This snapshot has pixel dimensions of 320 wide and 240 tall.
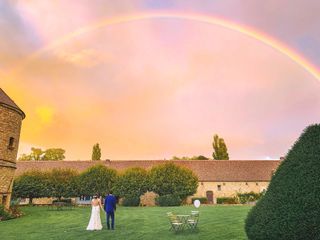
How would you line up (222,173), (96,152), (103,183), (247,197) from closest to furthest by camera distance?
(103,183) < (247,197) < (222,173) < (96,152)

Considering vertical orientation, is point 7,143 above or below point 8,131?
below

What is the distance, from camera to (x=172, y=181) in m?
42.3

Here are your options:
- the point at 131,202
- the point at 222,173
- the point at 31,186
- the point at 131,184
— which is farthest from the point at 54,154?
the point at 222,173

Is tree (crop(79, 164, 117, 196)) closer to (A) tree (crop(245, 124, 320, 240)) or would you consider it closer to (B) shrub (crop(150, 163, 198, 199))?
(B) shrub (crop(150, 163, 198, 199))

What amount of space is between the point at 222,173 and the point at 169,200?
50.9 feet

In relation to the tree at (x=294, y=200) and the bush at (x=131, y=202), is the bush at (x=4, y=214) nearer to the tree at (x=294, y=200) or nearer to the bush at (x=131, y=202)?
the tree at (x=294, y=200)

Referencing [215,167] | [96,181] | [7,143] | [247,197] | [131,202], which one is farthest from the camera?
[215,167]

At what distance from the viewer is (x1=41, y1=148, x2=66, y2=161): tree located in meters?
73.7

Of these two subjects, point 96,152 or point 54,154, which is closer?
point 96,152

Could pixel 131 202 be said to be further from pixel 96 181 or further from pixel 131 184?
pixel 96 181

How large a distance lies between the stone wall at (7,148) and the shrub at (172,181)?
69.9 feet

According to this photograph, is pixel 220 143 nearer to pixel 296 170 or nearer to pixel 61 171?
pixel 61 171

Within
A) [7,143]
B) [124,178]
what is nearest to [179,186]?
[124,178]

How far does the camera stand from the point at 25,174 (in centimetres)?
4306
